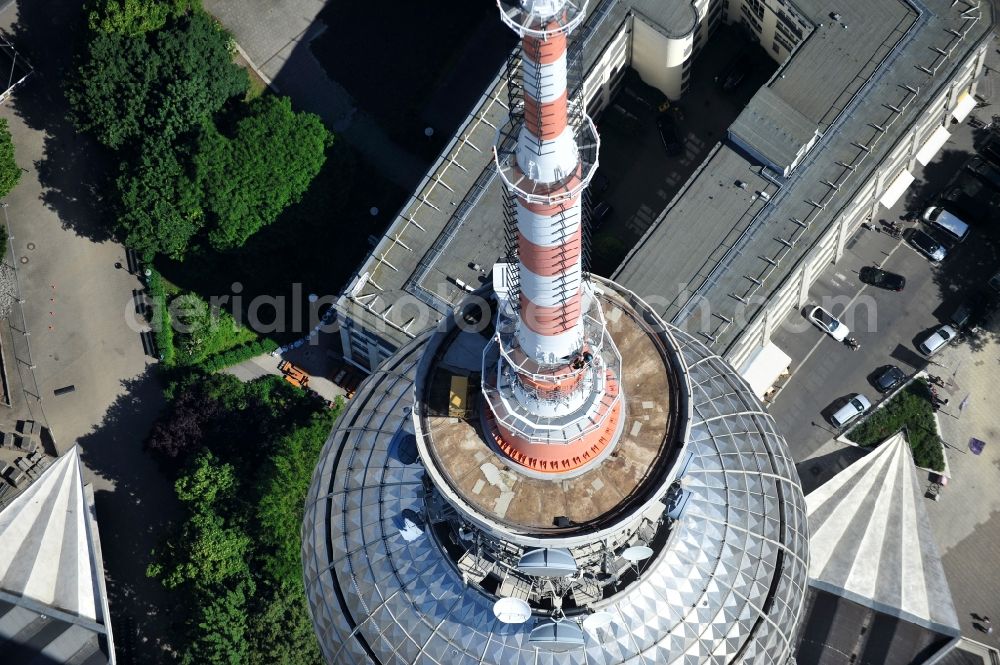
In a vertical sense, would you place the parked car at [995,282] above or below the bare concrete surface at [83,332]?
above

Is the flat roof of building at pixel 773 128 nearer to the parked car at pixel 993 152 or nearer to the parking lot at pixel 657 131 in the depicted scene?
the parking lot at pixel 657 131

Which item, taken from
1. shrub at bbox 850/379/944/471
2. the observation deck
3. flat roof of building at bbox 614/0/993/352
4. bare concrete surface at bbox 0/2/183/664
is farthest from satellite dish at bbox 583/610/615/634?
bare concrete surface at bbox 0/2/183/664

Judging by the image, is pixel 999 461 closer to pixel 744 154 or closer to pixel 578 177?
pixel 744 154

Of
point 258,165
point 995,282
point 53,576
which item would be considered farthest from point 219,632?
point 995,282

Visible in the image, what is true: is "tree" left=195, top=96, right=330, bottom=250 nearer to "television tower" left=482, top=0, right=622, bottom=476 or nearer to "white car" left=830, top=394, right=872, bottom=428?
"television tower" left=482, top=0, right=622, bottom=476

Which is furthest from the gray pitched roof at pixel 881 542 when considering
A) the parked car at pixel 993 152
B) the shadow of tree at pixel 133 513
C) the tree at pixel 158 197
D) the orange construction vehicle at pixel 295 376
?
the tree at pixel 158 197

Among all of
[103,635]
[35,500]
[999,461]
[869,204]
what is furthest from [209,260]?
[999,461]

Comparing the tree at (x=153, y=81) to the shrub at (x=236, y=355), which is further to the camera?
the shrub at (x=236, y=355)
